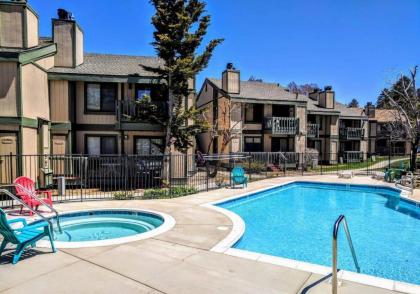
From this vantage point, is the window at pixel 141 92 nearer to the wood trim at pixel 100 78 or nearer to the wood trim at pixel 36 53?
the wood trim at pixel 100 78

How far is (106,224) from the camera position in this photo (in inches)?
382

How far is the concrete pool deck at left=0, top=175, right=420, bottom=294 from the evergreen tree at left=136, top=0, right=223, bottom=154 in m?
9.58

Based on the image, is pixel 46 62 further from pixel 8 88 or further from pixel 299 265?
pixel 299 265

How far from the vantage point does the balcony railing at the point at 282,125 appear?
25828 mm

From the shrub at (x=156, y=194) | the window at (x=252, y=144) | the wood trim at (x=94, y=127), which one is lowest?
the shrub at (x=156, y=194)

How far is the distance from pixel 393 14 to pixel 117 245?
15730 millimetres

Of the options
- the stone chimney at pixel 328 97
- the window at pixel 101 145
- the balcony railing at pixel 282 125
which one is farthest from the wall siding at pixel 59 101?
the stone chimney at pixel 328 97

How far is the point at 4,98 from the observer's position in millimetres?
12211

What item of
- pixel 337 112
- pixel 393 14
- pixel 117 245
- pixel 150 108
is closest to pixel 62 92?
pixel 150 108

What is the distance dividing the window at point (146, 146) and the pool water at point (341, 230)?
21.5 ft

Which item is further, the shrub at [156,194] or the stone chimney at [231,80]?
the stone chimney at [231,80]

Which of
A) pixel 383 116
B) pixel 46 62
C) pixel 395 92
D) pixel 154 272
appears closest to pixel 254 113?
pixel 395 92

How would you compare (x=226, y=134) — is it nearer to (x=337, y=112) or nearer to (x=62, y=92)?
(x=62, y=92)

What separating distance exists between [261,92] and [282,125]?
3.74 metres
